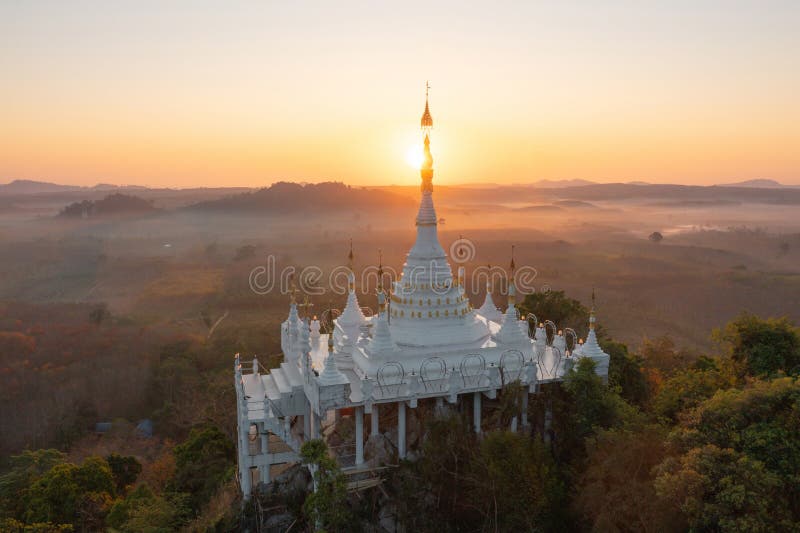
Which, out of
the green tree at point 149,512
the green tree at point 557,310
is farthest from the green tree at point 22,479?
the green tree at point 557,310

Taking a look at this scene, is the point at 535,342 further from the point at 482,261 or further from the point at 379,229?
the point at 379,229

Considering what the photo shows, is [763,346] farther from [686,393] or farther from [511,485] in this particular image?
[511,485]

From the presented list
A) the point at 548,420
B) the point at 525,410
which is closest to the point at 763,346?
the point at 548,420

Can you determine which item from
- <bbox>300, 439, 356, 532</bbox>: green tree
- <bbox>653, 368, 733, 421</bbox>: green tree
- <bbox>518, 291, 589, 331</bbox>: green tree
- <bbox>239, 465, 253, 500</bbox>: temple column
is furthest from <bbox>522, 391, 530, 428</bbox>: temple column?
<bbox>518, 291, 589, 331</bbox>: green tree

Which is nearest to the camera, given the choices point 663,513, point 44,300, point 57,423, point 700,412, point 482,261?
point 663,513

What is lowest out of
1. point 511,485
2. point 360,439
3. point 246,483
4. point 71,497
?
point 71,497

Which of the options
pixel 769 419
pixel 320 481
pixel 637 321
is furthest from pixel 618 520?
pixel 637 321

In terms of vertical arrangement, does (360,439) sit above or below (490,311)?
below
